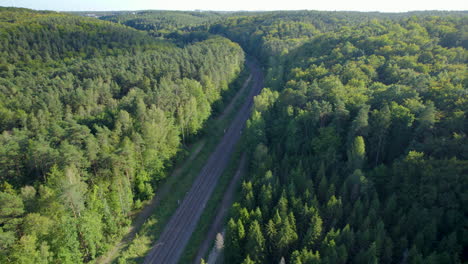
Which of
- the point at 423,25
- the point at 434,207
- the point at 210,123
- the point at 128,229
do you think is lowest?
the point at 128,229

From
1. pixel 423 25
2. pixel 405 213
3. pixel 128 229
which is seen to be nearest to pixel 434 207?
pixel 405 213

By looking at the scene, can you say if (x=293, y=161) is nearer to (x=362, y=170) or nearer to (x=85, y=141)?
(x=362, y=170)

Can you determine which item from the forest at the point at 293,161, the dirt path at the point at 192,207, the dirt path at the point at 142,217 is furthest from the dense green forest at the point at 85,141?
the dirt path at the point at 192,207

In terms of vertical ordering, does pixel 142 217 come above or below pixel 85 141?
below

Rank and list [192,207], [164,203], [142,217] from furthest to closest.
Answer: [164,203]
[192,207]
[142,217]

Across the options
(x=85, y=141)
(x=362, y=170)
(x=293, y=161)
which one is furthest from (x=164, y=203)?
(x=362, y=170)

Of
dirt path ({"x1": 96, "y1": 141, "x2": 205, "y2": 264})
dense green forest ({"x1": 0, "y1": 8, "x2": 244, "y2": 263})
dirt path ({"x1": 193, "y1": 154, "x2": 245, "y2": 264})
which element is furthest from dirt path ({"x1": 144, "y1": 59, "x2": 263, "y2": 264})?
dense green forest ({"x1": 0, "y1": 8, "x2": 244, "y2": 263})

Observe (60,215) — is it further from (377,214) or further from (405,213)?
(405,213)
